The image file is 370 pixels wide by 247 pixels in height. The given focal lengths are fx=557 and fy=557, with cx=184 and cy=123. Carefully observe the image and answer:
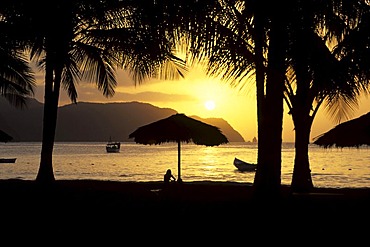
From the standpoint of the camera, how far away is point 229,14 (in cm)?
950

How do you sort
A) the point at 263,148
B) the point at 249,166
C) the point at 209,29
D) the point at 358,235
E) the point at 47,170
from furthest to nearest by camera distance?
the point at 249,166
the point at 47,170
the point at 263,148
the point at 209,29
the point at 358,235

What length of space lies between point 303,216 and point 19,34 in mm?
7079

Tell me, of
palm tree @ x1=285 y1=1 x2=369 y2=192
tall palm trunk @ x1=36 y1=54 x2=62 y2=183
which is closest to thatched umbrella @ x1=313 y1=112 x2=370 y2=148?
palm tree @ x1=285 y1=1 x2=369 y2=192

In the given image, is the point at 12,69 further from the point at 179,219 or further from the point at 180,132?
the point at 179,219

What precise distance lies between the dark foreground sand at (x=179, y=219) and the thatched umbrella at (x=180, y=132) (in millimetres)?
5554

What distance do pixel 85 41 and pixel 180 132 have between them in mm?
4385

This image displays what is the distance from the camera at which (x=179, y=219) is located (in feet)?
31.3

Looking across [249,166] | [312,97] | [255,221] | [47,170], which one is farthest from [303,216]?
[249,166]

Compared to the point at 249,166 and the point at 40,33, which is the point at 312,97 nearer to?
the point at 40,33

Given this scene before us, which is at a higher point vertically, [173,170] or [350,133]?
[350,133]

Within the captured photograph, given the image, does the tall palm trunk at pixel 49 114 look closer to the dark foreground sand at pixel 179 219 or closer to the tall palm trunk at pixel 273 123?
the dark foreground sand at pixel 179 219

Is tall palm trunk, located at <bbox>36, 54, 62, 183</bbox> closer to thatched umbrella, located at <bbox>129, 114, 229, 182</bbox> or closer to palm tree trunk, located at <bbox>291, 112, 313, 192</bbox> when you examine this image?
thatched umbrella, located at <bbox>129, 114, 229, 182</bbox>

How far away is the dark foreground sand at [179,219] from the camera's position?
812 cm

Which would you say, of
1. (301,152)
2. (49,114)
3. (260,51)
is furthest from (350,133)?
(49,114)
